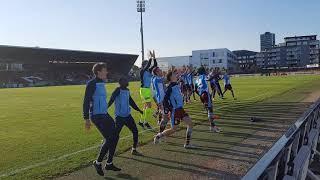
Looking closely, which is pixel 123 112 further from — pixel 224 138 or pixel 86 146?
pixel 224 138

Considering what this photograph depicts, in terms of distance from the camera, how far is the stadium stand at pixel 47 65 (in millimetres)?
81125

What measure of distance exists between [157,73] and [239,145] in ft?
11.1

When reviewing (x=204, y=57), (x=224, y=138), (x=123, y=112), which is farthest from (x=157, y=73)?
(x=204, y=57)

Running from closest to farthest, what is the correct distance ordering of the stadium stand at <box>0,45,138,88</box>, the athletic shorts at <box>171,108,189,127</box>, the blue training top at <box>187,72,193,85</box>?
the athletic shorts at <box>171,108,189,127</box>, the blue training top at <box>187,72,193,85</box>, the stadium stand at <box>0,45,138,88</box>

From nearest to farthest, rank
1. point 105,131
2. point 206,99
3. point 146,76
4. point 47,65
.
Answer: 1. point 105,131
2. point 206,99
3. point 146,76
4. point 47,65

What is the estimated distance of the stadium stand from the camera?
81.1 meters

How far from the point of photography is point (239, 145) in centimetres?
1027

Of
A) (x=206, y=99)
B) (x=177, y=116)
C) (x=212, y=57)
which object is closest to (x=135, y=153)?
(x=177, y=116)

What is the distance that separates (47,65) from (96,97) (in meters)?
Result: 84.0

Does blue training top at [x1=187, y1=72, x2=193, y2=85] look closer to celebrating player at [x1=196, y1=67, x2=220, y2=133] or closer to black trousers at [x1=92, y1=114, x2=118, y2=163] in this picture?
celebrating player at [x1=196, y1=67, x2=220, y2=133]

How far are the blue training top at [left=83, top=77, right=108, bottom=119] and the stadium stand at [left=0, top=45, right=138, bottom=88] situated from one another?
68.9m

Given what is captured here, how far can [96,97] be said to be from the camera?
797 centimetres

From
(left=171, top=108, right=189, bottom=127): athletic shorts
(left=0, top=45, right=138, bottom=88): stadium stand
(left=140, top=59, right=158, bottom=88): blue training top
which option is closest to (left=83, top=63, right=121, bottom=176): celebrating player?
(left=171, top=108, right=189, bottom=127): athletic shorts

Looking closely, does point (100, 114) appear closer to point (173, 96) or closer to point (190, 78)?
point (173, 96)
